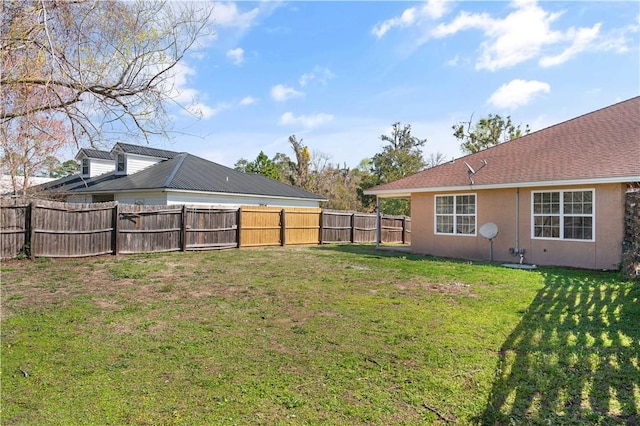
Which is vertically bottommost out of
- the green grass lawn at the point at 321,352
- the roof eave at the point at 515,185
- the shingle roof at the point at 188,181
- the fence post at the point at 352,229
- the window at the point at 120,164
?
the green grass lawn at the point at 321,352

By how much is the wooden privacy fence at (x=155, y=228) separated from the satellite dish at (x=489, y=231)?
868cm

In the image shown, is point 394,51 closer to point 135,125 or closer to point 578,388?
point 135,125

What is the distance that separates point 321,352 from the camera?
4.31 metres

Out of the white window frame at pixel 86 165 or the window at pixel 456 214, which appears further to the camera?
the white window frame at pixel 86 165

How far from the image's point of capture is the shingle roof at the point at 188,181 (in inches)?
728

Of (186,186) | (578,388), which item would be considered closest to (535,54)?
(578,388)

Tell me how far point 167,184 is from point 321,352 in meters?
14.8

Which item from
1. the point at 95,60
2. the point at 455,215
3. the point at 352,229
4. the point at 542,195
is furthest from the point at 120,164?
the point at 542,195

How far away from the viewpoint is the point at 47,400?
3285 millimetres

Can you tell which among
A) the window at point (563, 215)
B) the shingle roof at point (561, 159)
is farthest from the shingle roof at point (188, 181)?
the window at point (563, 215)

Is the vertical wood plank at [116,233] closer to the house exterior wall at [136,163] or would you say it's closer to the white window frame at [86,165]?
the house exterior wall at [136,163]

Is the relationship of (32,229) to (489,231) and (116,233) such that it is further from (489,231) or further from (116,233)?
(489,231)

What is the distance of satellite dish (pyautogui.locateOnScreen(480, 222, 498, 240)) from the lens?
11.8 meters

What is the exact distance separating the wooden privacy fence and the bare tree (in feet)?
21.4
